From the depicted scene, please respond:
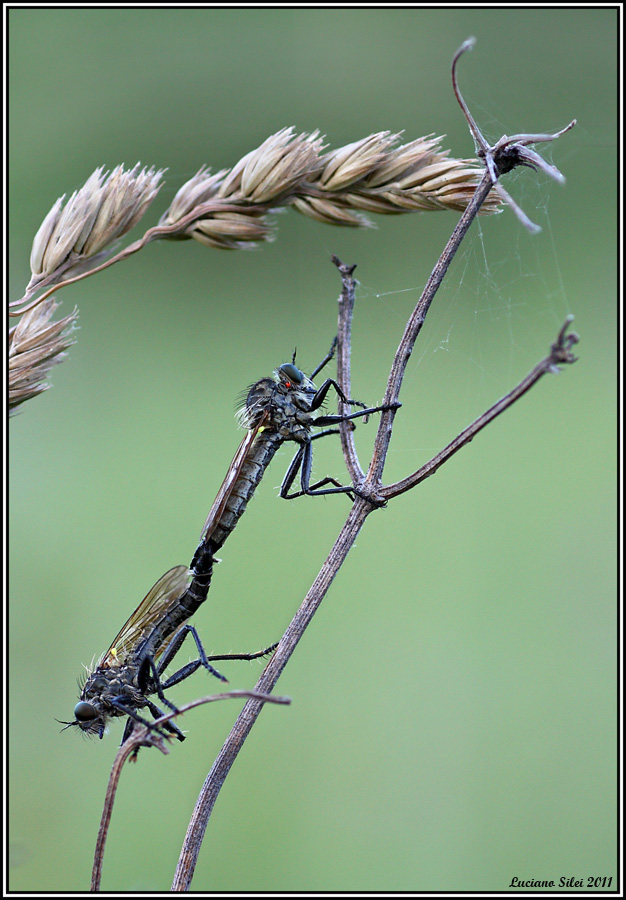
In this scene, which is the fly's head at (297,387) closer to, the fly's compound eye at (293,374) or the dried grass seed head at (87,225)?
the fly's compound eye at (293,374)

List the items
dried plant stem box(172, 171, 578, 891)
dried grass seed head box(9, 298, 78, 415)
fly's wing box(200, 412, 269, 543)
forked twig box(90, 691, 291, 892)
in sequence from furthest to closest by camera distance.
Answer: fly's wing box(200, 412, 269, 543) → dried grass seed head box(9, 298, 78, 415) → dried plant stem box(172, 171, 578, 891) → forked twig box(90, 691, 291, 892)

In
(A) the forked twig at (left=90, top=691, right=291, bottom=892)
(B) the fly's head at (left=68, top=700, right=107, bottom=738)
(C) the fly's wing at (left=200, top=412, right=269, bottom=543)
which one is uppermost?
(C) the fly's wing at (left=200, top=412, right=269, bottom=543)

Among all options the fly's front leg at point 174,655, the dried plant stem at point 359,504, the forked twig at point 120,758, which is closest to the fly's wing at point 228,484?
the fly's front leg at point 174,655

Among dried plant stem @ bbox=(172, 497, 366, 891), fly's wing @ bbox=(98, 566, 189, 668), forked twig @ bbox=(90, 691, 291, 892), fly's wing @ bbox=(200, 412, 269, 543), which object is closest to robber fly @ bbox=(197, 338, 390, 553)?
fly's wing @ bbox=(200, 412, 269, 543)

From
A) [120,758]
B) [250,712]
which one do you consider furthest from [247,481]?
[120,758]

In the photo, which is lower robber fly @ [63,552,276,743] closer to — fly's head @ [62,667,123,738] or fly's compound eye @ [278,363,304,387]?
fly's head @ [62,667,123,738]

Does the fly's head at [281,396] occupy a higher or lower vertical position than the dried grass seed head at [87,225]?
lower

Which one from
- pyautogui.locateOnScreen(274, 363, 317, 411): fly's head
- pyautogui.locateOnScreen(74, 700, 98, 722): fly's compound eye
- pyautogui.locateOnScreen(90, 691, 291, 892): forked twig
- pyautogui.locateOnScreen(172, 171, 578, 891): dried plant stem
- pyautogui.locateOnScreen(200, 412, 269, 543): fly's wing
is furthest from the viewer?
pyautogui.locateOnScreen(274, 363, 317, 411): fly's head
